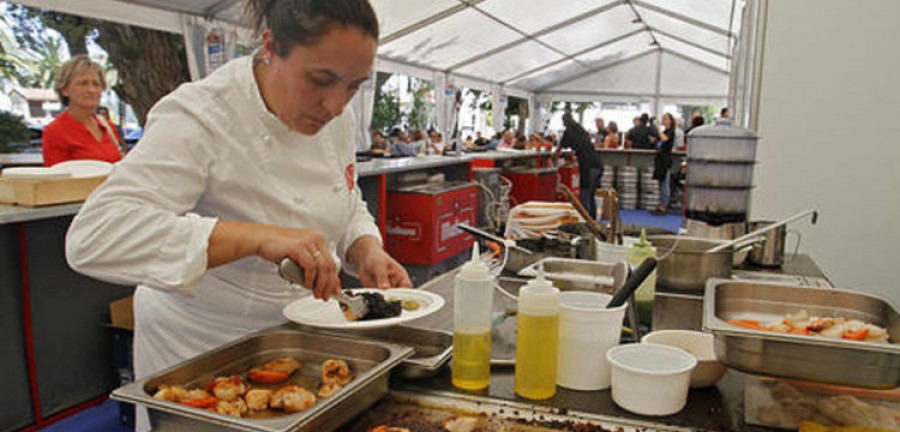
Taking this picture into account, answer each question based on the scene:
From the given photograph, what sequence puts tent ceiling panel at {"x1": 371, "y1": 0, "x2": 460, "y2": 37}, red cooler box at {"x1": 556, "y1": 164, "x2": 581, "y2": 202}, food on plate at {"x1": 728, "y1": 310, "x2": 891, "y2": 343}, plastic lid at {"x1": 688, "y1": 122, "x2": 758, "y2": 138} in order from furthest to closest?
red cooler box at {"x1": 556, "y1": 164, "x2": 581, "y2": 202} → tent ceiling panel at {"x1": 371, "y1": 0, "x2": 460, "y2": 37} → plastic lid at {"x1": 688, "y1": 122, "x2": 758, "y2": 138} → food on plate at {"x1": 728, "y1": 310, "x2": 891, "y2": 343}

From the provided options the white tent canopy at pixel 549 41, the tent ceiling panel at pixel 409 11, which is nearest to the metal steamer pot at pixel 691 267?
the white tent canopy at pixel 549 41

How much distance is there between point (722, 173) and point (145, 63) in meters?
4.83

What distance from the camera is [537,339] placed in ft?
3.36

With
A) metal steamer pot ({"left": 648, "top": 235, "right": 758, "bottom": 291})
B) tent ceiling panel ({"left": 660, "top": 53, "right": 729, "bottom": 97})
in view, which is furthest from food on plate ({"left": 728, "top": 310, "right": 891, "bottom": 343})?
tent ceiling panel ({"left": 660, "top": 53, "right": 729, "bottom": 97})

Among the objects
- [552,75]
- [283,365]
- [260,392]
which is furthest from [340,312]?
[552,75]

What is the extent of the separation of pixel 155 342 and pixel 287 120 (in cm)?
62

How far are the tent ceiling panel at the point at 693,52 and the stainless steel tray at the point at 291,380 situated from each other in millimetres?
12211

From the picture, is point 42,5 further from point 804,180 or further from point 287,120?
point 804,180

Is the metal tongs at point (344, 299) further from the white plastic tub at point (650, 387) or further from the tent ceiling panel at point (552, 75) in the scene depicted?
the tent ceiling panel at point (552, 75)

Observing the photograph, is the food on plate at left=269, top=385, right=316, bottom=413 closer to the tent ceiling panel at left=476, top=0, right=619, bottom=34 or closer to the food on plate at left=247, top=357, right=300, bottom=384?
the food on plate at left=247, top=357, right=300, bottom=384

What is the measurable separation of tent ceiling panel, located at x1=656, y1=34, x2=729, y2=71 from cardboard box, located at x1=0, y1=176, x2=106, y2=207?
1155 cm

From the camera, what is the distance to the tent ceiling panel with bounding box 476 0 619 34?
8.09m

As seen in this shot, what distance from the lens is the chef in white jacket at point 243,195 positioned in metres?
1.08

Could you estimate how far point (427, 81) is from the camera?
33.3 ft
